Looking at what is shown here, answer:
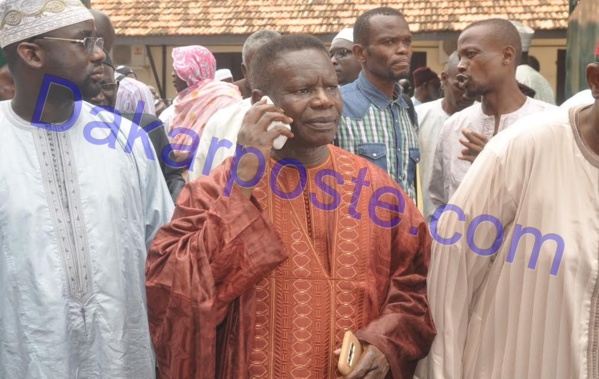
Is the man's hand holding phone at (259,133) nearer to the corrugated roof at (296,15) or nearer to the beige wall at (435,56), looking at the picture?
the corrugated roof at (296,15)

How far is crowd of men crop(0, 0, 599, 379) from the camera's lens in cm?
337

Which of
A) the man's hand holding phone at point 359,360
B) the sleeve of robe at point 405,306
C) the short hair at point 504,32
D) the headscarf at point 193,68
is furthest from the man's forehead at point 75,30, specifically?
the headscarf at point 193,68

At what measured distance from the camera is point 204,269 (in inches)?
132

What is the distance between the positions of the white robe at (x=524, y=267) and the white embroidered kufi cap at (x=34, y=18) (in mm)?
1780

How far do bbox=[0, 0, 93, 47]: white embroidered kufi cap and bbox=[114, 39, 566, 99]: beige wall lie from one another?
1602 centimetres

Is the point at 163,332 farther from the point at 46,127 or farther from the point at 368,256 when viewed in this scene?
the point at 46,127

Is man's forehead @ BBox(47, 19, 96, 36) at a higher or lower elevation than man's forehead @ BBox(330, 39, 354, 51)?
lower

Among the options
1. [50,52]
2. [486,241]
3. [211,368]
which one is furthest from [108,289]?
[486,241]

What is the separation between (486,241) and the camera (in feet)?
11.5

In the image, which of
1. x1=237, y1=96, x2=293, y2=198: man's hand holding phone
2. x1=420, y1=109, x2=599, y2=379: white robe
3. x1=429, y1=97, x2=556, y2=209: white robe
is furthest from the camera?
x1=429, y1=97, x2=556, y2=209: white robe

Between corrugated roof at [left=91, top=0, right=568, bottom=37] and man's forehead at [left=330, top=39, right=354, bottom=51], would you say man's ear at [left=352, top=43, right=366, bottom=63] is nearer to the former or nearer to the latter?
man's forehead at [left=330, top=39, right=354, bottom=51]

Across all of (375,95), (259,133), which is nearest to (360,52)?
(375,95)

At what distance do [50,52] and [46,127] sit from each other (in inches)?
12.4

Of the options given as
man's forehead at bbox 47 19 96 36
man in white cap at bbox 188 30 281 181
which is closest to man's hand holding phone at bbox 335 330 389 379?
man's forehead at bbox 47 19 96 36
